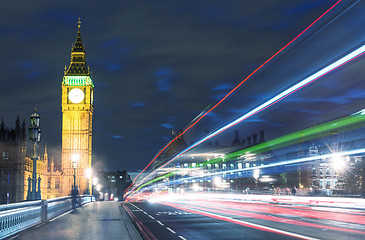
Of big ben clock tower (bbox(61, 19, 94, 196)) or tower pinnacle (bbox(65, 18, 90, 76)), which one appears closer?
big ben clock tower (bbox(61, 19, 94, 196))

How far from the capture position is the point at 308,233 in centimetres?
1572

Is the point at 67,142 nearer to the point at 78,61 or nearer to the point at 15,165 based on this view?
the point at 15,165

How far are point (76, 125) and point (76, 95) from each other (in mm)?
9047

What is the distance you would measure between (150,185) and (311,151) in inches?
1551

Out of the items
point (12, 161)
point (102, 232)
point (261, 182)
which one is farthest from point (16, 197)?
point (102, 232)

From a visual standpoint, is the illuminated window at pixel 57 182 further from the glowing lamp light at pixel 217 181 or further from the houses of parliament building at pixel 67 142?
the glowing lamp light at pixel 217 181

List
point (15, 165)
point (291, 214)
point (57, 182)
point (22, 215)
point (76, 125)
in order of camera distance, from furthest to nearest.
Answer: point (57, 182) → point (76, 125) → point (15, 165) → point (291, 214) → point (22, 215)

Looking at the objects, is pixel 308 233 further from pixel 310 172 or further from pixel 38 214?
pixel 310 172

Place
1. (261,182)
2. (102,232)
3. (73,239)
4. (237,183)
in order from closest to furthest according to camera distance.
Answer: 1. (73,239)
2. (102,232)
3. (261,182)
4. (237,183)

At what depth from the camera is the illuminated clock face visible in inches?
5231

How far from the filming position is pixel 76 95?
134 m

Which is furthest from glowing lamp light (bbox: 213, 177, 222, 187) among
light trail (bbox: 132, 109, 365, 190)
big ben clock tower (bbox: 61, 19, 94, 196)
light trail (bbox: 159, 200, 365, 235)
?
light trail (bbox: 159, 200, 365, 235)

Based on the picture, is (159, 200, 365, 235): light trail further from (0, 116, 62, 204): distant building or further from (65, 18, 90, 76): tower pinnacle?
(65, 18, 90, 76): tower pinnacle

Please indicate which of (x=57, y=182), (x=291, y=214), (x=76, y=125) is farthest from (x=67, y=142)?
(x=291, y=214)
